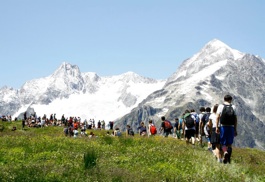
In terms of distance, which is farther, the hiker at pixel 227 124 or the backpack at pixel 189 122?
the backpack at pixel 189 122

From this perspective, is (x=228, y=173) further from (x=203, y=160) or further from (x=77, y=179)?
(x=77, y=179)

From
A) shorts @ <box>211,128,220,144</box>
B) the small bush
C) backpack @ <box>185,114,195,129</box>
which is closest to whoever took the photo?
the small bush

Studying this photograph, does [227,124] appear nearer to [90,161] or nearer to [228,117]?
[228,117]

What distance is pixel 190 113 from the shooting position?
26.6 m

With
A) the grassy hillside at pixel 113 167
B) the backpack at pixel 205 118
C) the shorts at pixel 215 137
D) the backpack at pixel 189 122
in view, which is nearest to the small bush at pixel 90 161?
the grassy hillside at pixel 113 167

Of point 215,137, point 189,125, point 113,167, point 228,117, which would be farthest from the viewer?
point 189,125

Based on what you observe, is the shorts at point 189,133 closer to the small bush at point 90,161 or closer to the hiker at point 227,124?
the hiker at point 227,124

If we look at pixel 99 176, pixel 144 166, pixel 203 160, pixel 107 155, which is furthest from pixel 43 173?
pixel 203 160

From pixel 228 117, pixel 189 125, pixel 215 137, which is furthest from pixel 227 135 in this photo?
pixel 189 125

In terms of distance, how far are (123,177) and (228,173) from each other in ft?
13.0

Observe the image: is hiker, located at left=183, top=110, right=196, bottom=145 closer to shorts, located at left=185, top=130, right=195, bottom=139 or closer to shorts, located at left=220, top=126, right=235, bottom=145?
shorts, located at left=185, top=130, right=195, bottom=139

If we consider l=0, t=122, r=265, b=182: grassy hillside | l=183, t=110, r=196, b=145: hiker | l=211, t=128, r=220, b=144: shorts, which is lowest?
l=0, t=122, r=265, b=182: grassy hillside

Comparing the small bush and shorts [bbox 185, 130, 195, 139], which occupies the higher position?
shorts [bbox 185, 130, 195, 139]

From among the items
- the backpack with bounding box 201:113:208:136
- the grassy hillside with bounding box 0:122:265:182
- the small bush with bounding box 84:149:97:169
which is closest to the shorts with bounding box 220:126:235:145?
the grassy hillside with bounding box 0:122:265:182
